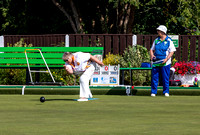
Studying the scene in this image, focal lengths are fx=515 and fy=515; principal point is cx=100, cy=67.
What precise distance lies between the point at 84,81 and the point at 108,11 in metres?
14.7

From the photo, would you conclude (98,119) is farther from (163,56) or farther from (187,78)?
(187,78)

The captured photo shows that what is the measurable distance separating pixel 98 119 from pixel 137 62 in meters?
9.62

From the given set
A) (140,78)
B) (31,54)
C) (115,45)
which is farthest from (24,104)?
(115,45)

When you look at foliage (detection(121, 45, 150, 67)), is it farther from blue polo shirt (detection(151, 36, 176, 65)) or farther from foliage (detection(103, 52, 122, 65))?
blue polo shirt (detection(151, 36, 176, 65))

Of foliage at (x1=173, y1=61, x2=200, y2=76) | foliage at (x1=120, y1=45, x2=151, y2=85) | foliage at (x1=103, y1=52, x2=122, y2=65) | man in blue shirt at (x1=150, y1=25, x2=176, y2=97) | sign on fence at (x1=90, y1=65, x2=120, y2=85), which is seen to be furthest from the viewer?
foliage at (x1=103, y1=52, x2=122, y2=65)

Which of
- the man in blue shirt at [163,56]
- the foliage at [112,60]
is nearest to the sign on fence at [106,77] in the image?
the man in blue shirt at [163,56]

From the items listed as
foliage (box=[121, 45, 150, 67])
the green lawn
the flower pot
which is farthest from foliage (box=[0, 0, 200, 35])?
the green lawn

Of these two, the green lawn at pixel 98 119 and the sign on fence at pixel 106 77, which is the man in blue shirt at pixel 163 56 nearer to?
the sign on fence at pixel 106 77

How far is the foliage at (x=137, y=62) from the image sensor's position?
16516mm

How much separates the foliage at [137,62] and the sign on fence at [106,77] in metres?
2.65

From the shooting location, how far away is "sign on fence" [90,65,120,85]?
537 inches

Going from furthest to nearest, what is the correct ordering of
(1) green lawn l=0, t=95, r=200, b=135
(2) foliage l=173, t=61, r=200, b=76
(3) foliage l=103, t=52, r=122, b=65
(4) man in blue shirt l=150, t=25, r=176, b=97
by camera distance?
1. (3) foliage l=103, t=52, r=122, b=65
2. (2) foliage l=173, t=61, r=200, b=76
3. (4) man in blue shirt l=150, t=25, r=176, b=97
4. (1) green lawn l=0, t=95, r=200, b=135

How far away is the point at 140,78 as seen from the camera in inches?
654

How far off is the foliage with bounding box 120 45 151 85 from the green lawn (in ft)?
22.8
